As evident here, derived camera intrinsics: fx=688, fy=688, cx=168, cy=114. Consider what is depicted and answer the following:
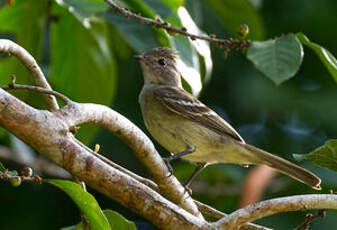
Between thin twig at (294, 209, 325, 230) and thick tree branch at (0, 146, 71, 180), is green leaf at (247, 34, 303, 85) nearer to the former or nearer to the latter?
thin twig at (294, 209, 325, 230)

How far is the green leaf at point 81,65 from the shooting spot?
17.2ft

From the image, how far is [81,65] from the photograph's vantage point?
5.38m

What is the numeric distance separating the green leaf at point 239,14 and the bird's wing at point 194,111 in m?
0.73

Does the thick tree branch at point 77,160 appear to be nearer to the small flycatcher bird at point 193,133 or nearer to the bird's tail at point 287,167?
the bird's tail at point 287,167

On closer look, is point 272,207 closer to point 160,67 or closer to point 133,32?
point 133,32

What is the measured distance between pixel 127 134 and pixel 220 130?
2232mm

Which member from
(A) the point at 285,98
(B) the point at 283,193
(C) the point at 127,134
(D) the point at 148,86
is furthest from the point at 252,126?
(C) the point at 127,134

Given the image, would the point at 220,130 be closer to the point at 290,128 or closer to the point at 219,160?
the point at 219,160

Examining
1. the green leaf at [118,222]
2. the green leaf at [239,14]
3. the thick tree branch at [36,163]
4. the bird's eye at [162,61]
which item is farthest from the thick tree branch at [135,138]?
the thick tree branch at [36,163]

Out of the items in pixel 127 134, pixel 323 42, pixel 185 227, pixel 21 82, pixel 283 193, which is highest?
pixel 21 82

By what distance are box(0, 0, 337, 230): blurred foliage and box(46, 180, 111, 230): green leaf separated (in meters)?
1.12

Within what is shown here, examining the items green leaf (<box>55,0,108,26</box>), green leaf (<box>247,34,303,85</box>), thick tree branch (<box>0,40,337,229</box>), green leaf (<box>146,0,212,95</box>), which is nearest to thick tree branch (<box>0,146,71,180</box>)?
green leaf (<box>55,0,108,26</box>)

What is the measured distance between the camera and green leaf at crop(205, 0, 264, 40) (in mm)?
5719

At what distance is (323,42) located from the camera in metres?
7.48
